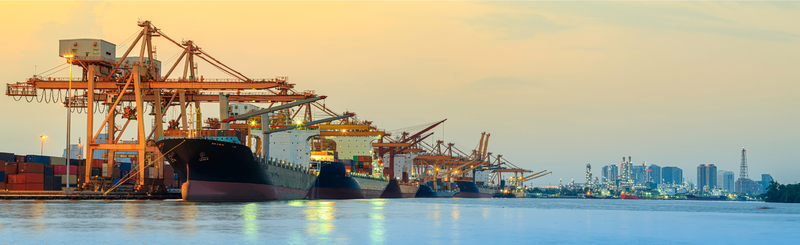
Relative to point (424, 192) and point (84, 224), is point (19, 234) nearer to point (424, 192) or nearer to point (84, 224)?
point (84, 224)

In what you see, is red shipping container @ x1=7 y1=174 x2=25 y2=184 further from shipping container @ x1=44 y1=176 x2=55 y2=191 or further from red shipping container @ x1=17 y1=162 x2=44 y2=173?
shipping container @ x1=44 y1=176 x2=55 y2=191

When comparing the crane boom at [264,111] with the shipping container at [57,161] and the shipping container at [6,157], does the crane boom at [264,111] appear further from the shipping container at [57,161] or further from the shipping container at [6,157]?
the shipping container at [6,157]

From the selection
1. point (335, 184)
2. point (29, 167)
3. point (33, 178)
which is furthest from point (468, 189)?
point (29, 167)

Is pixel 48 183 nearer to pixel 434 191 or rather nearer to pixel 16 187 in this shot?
pixel 16 187

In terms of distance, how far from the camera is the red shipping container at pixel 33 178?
179ft

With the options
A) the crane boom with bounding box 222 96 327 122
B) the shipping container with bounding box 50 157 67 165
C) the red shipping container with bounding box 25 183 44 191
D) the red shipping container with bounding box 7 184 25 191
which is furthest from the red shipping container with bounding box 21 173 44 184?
the crane boom with bounding box 222 96 327 122

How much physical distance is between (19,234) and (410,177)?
104m

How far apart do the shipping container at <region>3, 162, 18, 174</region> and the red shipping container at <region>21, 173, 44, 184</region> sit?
32.5 inches

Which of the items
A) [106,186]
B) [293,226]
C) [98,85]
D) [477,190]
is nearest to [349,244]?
[293,226]

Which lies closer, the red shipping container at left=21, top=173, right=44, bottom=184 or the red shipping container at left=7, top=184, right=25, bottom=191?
the red shipping container at left=7, top=184, right=25, bottom=191

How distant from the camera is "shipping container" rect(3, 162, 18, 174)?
2109 inches

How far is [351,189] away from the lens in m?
69.4

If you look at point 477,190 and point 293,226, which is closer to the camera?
point 293,226

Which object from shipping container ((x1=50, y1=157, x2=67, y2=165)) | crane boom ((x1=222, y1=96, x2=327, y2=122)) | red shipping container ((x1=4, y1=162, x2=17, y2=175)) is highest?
crane boom ((x1=222, y1=96, x2=327, y2=122))
